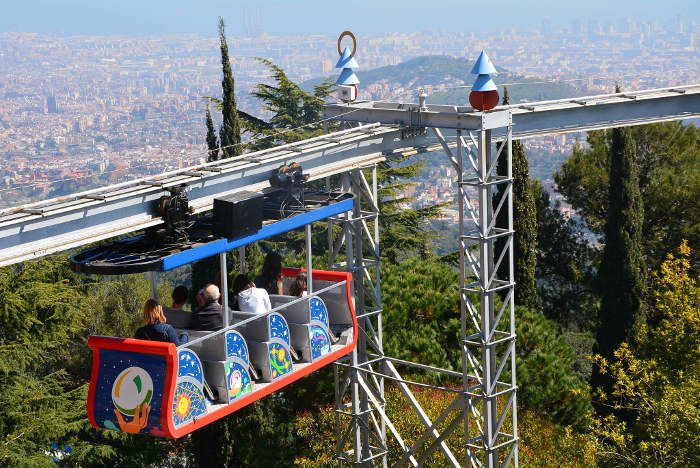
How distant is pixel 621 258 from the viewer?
31.8 meters

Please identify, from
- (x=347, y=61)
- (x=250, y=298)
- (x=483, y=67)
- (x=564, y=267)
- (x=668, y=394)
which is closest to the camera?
(x=250, y=298)

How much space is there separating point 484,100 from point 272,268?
407 centimetres

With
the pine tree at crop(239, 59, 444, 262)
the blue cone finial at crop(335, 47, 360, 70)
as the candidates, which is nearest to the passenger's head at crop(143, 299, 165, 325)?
the blue cone finial at crop(335, 47, 360, 70)

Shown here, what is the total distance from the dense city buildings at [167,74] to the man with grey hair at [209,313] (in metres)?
39.0

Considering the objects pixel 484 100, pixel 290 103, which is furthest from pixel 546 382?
pixel 290 103

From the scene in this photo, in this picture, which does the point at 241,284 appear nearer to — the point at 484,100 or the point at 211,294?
the point at 211,294

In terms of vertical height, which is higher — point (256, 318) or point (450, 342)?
point (256, 318)

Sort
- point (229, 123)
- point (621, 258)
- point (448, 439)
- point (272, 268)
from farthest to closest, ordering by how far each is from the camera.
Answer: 1. point (621, 258)
2. point (229, 123)
3. point (448, 439)
4. point (272, 268)

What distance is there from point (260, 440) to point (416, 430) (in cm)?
428

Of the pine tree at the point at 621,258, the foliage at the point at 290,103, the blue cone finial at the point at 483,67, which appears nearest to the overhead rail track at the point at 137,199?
the blue cone finial at the point at 483,67

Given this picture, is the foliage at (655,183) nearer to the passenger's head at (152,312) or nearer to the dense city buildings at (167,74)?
the dense city buildings at (167,74)

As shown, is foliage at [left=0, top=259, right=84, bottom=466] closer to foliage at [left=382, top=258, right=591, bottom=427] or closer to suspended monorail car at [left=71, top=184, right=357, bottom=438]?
foliage at [left=382, top=258, right=591, bottom=427]

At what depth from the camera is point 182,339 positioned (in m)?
13.1

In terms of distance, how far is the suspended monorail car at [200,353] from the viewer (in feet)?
41.3
